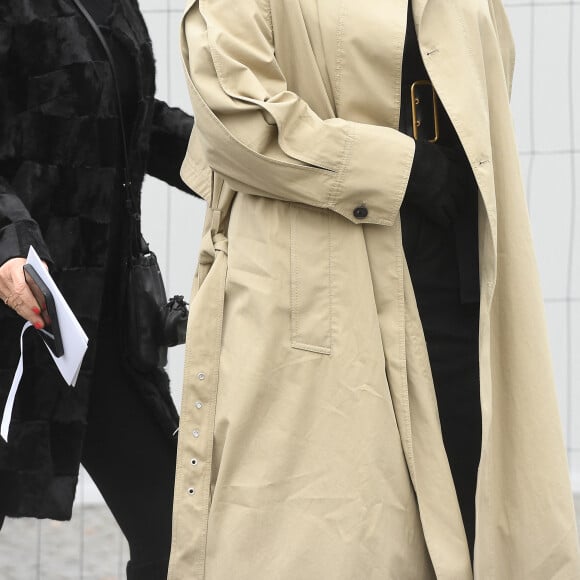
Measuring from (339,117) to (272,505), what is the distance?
0.72m

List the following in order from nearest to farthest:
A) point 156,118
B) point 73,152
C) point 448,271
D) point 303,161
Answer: point 303,161
point 448,271
point 73,152
point 156,118

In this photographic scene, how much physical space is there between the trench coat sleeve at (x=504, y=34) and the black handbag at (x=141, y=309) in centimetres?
79

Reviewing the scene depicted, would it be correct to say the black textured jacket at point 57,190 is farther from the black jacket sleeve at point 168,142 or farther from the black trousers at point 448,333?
the black trousers at point 448,333

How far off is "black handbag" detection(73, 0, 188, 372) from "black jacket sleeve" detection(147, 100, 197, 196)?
22 cm

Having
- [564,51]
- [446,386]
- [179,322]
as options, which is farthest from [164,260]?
[446,386]

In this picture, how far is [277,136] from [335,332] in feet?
1.22

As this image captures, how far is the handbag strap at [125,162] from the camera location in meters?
3.04

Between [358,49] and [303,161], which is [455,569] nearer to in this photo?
[303,161]

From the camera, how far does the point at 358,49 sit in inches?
106

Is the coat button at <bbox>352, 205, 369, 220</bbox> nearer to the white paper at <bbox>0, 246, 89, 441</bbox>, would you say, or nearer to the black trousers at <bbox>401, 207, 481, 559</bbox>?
the black trousers at <bbox>401, 207, 481, 559</bbox>

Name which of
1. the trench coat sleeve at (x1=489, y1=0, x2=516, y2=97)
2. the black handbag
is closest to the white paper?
the black handbag

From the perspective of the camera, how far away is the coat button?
269 centimetres

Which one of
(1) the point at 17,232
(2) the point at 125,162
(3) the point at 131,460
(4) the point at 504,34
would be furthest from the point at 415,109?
(3) the point at 131,460

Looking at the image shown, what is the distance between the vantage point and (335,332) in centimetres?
272
